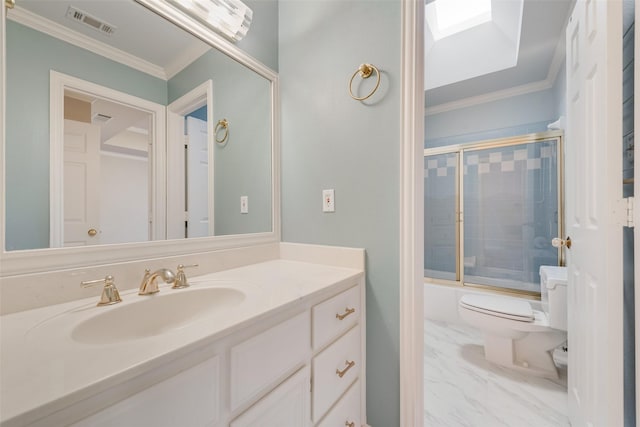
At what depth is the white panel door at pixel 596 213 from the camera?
844 mm

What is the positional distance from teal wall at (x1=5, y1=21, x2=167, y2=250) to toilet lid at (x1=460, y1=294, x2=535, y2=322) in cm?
225

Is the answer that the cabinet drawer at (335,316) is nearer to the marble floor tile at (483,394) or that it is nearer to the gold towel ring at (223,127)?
the marble floor tile at (483,394)

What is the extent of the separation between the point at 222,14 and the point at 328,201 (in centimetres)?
96

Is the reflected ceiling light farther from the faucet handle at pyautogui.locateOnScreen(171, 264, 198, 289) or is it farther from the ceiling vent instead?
the faucet handle at pyautogui.locateOnScreen(171, 264, 198, 289)

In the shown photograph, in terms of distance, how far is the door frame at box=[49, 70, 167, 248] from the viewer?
801 millimetres

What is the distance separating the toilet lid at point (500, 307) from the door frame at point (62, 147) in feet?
6.46

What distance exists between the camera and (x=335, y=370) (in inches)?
39.6

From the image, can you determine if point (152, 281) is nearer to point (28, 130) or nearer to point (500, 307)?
point (28, 130)

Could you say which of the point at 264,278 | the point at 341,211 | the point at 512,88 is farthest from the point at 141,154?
the point at 512,88

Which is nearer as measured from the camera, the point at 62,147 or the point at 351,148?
the point at 62,147

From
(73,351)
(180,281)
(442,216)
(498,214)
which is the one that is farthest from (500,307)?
(73,351)

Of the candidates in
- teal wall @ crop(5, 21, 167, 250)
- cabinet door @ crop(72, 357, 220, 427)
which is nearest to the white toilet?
cabinet door @ crop(72, 357, 220, 427)

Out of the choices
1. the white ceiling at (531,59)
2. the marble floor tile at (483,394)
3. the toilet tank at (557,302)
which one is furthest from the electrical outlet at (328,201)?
the white ceiling at (531,59)

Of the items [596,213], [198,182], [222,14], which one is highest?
[222,14]
